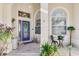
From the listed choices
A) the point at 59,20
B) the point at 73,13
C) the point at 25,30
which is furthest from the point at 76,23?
the point at 25,30

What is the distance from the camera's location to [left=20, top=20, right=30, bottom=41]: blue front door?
13312 millimetres

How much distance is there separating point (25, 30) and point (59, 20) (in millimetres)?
2644

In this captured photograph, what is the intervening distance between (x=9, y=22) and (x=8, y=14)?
0.49 meters

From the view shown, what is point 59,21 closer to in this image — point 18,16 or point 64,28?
point 64,28

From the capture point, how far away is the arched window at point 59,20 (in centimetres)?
1331

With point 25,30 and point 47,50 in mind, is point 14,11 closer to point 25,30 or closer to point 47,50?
point 25,30

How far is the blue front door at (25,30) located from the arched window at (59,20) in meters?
1.90

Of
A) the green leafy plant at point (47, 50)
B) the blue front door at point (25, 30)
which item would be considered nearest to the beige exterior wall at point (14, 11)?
the blue front door at point (25, 30)

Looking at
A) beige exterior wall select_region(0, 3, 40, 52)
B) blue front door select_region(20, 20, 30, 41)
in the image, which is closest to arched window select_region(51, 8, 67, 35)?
beige exterior wall select_region(0, 3, 40, 52)

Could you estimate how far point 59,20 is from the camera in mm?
13344

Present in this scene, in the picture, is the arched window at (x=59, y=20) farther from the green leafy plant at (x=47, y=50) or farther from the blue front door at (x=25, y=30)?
the green leafy plant at (x=47, y=50)

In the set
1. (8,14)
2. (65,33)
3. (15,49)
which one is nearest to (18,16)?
(8,14)

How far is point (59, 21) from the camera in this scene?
1341 cm

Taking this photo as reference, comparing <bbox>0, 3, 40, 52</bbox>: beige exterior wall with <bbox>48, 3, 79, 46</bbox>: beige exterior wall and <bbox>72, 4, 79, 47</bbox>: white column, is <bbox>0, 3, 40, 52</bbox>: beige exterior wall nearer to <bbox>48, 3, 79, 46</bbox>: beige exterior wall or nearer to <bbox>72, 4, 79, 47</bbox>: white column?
<bbox>48, 3, 79, 46</bbox>: beige exterior wall
